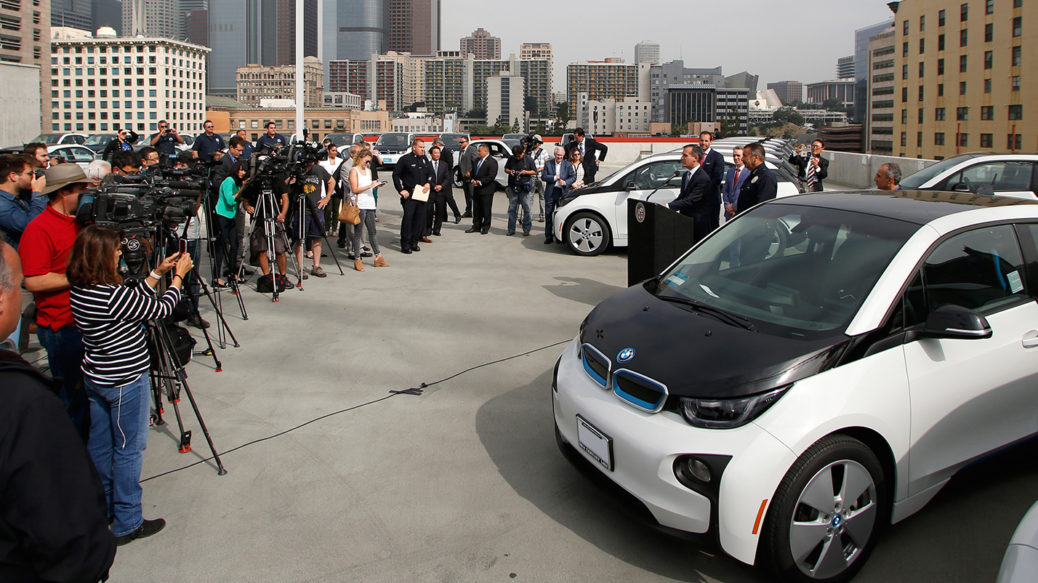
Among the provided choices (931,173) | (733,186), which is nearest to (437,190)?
(733,186)

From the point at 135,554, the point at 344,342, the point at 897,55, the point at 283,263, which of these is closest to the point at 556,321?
the point at 344,342

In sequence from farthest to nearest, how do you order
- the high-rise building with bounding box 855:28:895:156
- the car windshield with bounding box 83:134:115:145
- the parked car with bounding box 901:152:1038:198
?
1. the high-rise building with bounding box 855:28:895:156
2. the car windshield with bounding box 83:134:115:145
3. the parked car with bounding box 901:152:1038:198

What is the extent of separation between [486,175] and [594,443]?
36.0ft

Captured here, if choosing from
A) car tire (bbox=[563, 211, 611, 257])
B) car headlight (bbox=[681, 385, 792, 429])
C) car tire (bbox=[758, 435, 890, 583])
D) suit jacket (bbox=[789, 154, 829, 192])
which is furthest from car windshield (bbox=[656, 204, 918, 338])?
suit jacket (bbox=[789, 154, 829, 192])

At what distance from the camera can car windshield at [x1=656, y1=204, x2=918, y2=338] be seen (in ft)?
13.1

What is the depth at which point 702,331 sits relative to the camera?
4016 millimetres

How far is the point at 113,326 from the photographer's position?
12.7 ft

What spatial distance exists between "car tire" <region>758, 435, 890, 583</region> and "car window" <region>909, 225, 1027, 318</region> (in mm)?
989

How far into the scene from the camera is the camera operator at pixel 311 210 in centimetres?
997

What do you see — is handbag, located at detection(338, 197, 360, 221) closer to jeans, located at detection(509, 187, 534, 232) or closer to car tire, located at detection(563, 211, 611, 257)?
car tire, located at detection(563, 211, 611, 257)

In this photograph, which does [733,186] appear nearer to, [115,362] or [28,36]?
[115,362]

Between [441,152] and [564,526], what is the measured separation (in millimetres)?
10806

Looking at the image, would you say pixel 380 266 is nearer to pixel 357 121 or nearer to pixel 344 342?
pixel 344 342

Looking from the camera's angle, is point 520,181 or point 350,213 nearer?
point 350,213
